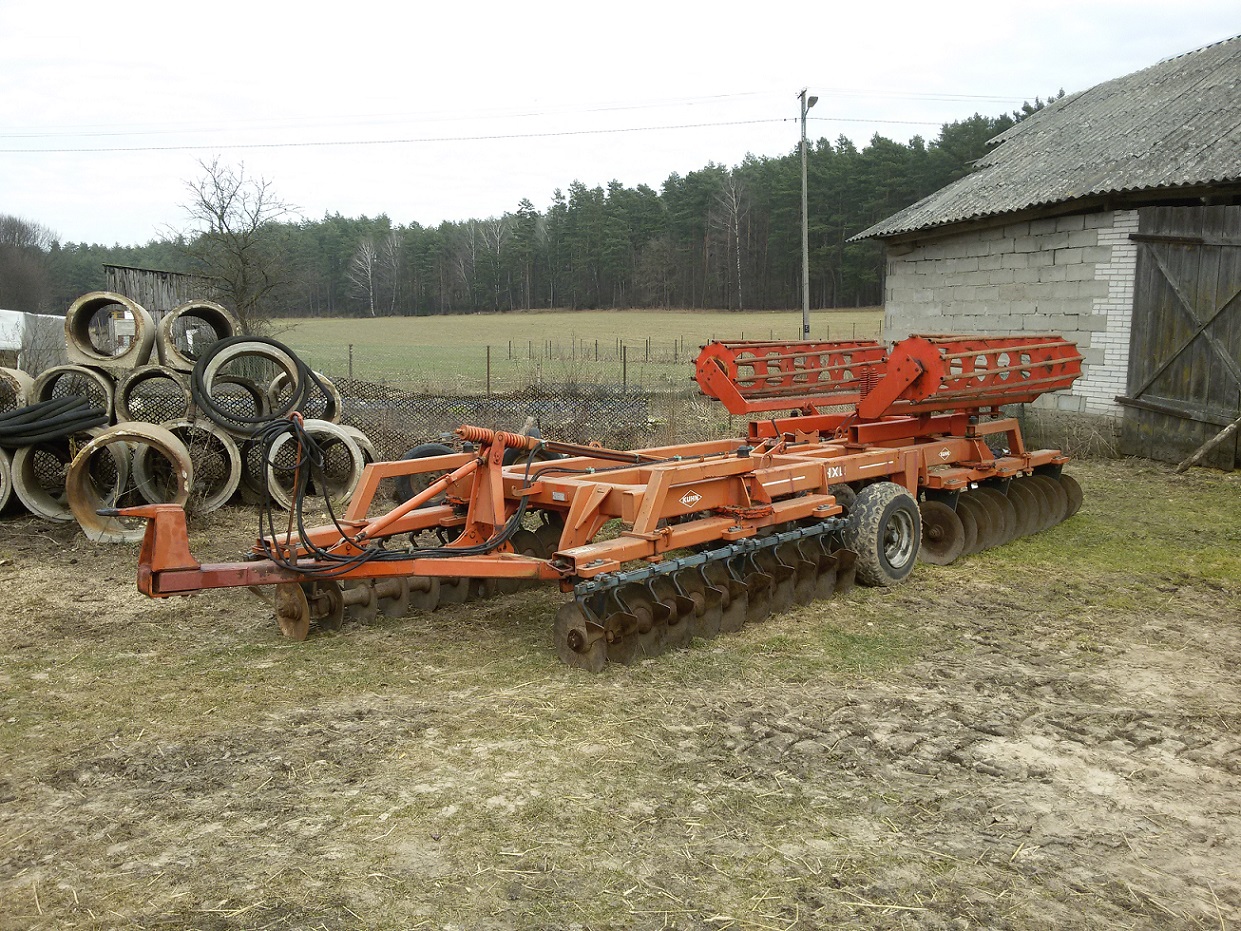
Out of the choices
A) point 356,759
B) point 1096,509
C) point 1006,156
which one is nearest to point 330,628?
point 356,759

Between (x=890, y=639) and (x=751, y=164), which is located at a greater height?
(x=751, y=164)

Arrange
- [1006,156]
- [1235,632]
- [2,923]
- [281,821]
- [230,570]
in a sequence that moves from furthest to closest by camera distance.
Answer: [1006,156] → [1235,632] → [230,570] → [281,821] → [2,923]

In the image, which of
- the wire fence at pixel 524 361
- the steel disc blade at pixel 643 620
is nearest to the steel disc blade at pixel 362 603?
the steel disc blade at pixel 643 620

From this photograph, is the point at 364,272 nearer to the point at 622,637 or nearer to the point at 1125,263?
the point at 1125,263

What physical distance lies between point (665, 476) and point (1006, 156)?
48.5ft

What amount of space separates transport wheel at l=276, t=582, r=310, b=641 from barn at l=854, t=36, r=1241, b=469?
10.9 m

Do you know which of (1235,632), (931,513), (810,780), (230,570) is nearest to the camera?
(810,780)

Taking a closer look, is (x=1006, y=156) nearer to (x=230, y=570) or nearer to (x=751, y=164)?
(x=230, y=570)

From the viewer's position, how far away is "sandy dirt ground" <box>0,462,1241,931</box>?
3.24 meters

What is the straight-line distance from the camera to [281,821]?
146 inches

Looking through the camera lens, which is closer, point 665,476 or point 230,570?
point 230,570

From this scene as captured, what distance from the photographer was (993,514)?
8.45m

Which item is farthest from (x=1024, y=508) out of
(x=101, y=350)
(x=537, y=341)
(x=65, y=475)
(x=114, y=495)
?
(x=537, y=341)

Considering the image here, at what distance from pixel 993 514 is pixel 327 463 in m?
6.31
